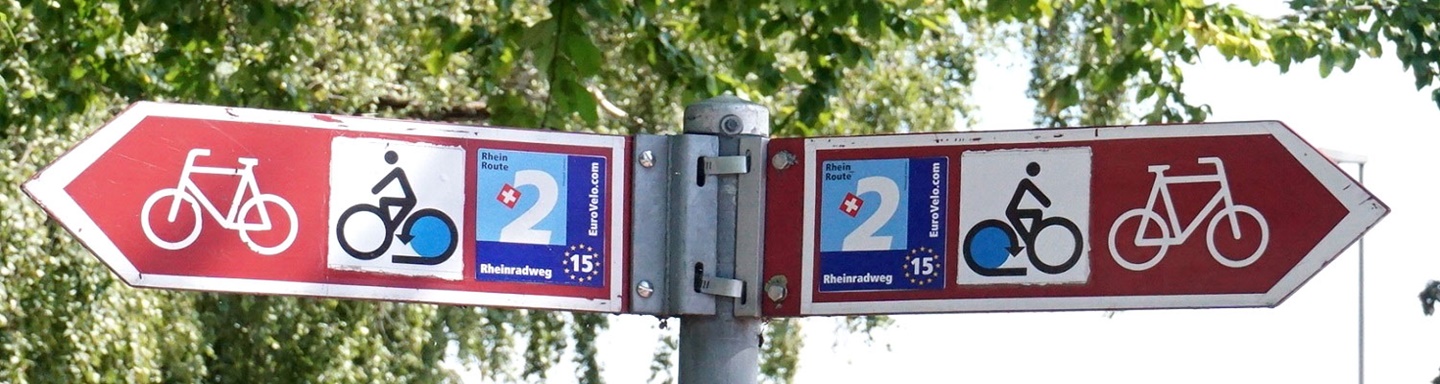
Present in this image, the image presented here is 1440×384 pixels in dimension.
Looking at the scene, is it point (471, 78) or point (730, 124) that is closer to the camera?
point (730, 124)

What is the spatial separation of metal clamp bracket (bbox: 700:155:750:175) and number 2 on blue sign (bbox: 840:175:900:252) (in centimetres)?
13

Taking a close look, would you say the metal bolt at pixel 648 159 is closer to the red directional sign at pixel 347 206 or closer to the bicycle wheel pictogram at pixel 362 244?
the red directional sign at pixel 347 206

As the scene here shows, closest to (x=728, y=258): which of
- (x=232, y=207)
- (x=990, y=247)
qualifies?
(x=990, y=247)

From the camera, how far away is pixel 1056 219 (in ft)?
6.37

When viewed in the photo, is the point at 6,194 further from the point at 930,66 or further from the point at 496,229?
the point at 496,229

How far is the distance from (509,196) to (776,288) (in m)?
0.29

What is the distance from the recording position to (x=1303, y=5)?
677 cm

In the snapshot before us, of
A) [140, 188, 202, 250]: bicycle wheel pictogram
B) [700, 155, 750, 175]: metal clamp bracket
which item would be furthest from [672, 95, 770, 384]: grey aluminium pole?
[140, 188, 202, 250]: bicycle wheel pictogram

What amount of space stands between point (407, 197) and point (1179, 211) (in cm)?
77

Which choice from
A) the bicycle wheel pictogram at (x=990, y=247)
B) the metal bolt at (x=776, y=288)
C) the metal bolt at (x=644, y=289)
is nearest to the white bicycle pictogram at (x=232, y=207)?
the metal bolt at (x=644, y=289)

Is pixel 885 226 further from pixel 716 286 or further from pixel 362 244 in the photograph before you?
pixel 362 244

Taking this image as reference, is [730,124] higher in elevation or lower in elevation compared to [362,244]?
higher

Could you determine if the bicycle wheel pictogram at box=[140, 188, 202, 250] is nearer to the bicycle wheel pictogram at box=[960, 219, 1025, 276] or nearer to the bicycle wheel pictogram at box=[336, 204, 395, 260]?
the bicycle wheel pictogram at box=[336, 204, 395, 260]

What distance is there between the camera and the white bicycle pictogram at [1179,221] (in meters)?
1.89
